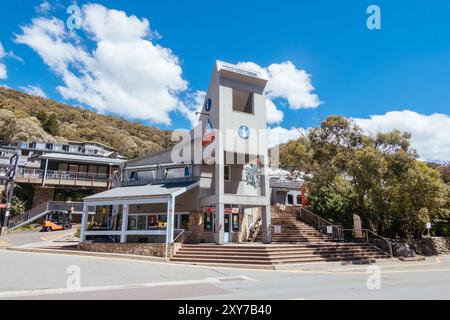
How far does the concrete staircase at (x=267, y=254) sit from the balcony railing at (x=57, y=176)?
2308cm

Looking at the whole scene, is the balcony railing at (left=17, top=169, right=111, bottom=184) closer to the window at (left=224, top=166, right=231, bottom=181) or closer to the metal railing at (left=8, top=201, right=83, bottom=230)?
the metal railing at (left=8, top=201, right=83, bottom=230)

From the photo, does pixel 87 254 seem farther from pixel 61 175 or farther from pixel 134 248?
pixel 61 175

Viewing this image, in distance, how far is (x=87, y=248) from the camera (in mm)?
18906

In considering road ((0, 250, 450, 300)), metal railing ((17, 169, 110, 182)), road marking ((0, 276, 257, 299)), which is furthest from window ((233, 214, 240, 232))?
metal railing ((17, 169, 110, 182))

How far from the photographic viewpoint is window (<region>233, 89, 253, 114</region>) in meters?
21.3

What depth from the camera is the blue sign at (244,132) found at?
19812 millimetres

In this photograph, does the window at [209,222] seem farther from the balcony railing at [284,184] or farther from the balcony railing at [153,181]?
the balcony railing at [284,184]

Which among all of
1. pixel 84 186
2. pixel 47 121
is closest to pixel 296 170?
pixel 84 186

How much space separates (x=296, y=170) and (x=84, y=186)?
83.2 ft

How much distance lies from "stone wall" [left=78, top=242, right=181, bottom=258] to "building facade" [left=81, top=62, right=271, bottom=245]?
0.66 meters

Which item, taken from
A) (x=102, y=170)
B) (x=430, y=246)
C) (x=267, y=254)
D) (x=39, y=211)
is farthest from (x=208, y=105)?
(x=102, y=170)

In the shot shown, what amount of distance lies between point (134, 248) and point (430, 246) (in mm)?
22317

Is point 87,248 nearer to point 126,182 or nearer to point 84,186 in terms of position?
point 126,182
